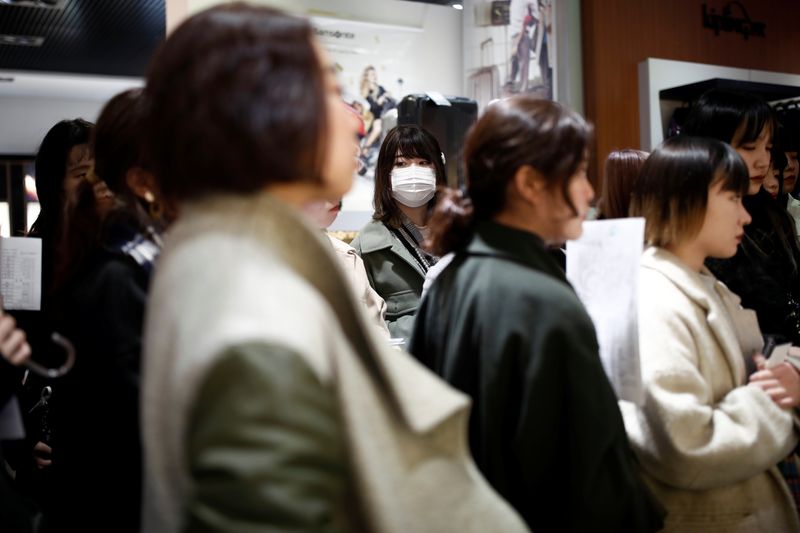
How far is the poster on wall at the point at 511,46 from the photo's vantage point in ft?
13.3

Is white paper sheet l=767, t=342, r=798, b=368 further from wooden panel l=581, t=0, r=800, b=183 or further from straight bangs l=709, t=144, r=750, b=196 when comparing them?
wooden panel l=581, t=0, r=800, b=183

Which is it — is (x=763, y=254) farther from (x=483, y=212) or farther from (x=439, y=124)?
(x=439, y=124)

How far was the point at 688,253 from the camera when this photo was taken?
1.70m

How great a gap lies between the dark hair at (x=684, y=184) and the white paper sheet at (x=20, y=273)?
4.59 ft

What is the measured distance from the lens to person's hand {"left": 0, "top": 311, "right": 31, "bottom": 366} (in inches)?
45.1

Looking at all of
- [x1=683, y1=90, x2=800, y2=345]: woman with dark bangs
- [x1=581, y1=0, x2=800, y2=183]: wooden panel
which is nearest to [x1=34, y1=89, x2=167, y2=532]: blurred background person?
[x1=683, y1=90, x2=800, y2=345]: woman with dark bangs

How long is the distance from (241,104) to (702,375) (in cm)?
119

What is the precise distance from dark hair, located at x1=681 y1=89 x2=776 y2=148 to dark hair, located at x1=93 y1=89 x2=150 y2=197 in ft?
5.46

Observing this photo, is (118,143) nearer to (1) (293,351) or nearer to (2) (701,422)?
(1) (293,351)

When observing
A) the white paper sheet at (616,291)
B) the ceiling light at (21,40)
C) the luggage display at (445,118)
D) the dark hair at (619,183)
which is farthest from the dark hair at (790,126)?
the ceiling light at (21,40)

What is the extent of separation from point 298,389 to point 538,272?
0.68 m

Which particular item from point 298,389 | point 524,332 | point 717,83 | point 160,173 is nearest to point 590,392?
point 524,332

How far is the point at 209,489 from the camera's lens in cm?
67

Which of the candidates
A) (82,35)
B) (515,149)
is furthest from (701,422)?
(82,35)
